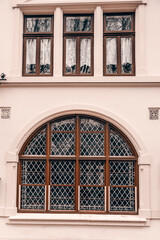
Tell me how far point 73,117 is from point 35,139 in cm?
111

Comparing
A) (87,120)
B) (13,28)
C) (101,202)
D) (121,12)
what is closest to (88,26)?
(121,12)

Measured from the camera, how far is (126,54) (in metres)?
8.02

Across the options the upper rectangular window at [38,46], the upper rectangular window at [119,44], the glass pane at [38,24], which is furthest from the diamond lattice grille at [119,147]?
the glass pane at [38,24]

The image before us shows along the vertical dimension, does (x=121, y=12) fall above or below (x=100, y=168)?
above

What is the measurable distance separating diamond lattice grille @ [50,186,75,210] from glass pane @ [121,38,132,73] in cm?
333

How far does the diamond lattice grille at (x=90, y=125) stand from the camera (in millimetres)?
7808

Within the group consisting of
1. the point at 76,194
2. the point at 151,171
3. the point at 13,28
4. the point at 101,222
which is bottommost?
the point at 101,222

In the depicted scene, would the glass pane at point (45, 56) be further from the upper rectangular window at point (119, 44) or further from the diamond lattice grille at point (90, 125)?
the diamond lattice grille at point (90, 125)

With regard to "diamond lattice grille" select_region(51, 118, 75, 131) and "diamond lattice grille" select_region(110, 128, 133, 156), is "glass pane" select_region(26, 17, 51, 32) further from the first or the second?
"diamond lattice grille" select_region(110, 128, 133, 156)

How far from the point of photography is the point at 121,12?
8.06 metres

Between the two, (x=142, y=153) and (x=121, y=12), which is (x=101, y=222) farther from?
(x=121, y=12)

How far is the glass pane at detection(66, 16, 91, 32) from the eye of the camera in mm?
8133

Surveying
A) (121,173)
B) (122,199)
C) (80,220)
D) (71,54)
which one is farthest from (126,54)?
(80,220)

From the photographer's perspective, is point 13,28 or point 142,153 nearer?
point 142,153
